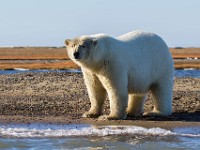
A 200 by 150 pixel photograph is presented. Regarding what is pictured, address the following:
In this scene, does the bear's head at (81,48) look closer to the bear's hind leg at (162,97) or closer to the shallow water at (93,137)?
the shallow water at (93,137)

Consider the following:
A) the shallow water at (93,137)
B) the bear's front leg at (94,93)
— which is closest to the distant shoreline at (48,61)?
the bear's front leg at (94,93)

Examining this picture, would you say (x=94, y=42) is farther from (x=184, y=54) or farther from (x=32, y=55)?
(x=184, y=54)

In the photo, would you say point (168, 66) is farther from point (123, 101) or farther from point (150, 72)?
point (123, 101)

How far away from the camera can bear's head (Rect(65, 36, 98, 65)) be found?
14484 mm

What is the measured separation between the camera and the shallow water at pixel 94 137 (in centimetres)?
1266

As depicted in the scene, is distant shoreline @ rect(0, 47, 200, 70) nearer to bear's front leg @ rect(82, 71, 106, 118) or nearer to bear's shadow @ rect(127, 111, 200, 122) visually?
bear's shadow @ rect(127, 111, 200, 122)

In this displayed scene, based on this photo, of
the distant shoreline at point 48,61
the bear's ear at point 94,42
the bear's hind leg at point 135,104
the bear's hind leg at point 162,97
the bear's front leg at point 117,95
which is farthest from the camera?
the distant shoreline at point 48,61

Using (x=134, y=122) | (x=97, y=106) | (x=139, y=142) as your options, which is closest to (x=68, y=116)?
(x=97, y=106)

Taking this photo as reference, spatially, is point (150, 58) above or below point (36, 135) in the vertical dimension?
above

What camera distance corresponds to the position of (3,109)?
1805 cm

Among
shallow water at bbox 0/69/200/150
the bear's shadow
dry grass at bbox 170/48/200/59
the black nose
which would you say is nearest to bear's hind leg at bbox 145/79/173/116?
the bear's shadow

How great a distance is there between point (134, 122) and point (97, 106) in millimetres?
1198

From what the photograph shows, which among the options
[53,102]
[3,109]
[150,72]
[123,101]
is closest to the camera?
[123,101]

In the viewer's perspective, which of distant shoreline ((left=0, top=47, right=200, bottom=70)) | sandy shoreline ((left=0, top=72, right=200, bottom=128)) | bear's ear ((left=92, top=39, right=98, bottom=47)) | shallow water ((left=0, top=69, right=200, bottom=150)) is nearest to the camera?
shallow water ((left=0, top=69, right=200, bottom=150))
